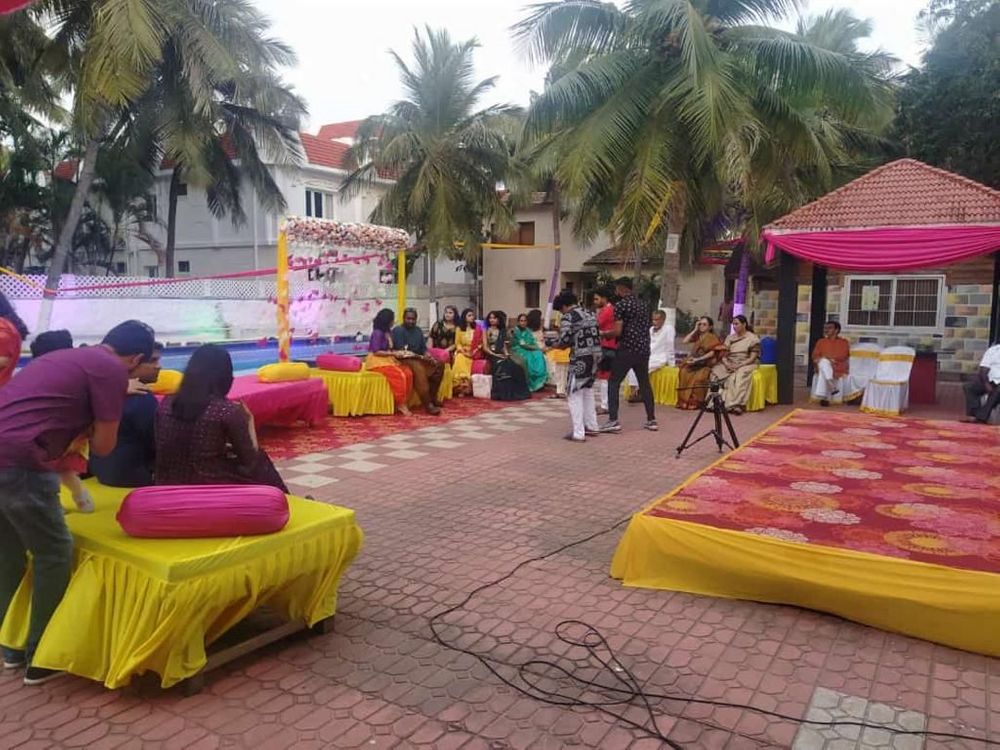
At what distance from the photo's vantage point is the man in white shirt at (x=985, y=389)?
9203mm

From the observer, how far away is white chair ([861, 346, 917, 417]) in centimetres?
1034

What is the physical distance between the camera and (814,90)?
11.5m

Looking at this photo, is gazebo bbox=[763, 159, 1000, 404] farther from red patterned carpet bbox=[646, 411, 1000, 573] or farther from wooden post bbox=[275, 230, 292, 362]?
wooden post bbox=[275, 230, 292, 362]

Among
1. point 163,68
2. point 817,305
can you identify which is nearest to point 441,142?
point 163,68

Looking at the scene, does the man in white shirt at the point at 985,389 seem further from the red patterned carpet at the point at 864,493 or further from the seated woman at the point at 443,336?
the seated woman at the point at 443,336

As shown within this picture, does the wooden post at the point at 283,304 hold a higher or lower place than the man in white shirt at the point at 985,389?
higher

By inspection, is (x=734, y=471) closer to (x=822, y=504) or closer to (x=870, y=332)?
(x=822, y=504)

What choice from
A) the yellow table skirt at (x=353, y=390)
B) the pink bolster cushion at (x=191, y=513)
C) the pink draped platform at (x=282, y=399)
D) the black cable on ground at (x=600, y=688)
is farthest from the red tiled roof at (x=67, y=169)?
the black cable on ground at (x=600, y=688)

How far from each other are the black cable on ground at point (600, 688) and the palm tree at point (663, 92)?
8.74 meters

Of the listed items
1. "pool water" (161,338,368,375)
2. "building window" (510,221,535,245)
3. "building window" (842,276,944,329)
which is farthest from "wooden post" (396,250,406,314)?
"building window" (510,221,535,245)

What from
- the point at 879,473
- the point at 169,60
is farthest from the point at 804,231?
the point at 169,60

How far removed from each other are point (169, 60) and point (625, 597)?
730 inches

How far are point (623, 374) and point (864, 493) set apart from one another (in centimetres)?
423

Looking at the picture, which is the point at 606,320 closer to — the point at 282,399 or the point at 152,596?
the point at 282,399
